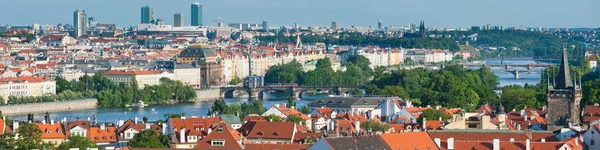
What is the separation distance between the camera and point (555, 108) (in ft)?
108

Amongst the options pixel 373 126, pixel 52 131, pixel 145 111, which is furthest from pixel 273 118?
pixel 145 111

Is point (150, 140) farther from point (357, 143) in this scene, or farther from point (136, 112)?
point (136, 112)

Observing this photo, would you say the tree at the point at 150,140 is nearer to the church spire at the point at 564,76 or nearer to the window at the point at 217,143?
the window at the point at 217,143

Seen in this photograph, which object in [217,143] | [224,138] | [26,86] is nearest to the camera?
[217,143]

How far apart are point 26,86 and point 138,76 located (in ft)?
32.4

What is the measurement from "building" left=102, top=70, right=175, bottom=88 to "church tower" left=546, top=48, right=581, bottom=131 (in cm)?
4650

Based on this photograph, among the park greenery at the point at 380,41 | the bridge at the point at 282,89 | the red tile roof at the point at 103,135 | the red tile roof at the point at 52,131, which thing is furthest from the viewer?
the park greenery at the point at 380,41

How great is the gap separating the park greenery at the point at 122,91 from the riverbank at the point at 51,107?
0.77 metres

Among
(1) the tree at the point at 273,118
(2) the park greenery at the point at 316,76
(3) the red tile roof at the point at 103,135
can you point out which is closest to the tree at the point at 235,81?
(2) the park greenery at the point at 316,76

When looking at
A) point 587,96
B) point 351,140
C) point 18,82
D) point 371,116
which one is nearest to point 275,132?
point 351,140

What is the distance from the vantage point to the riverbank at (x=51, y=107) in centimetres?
6209

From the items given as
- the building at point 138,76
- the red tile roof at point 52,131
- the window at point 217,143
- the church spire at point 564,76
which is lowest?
the building at point 138,76

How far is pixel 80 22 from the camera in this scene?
165 meters

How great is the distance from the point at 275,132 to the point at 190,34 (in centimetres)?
13852
